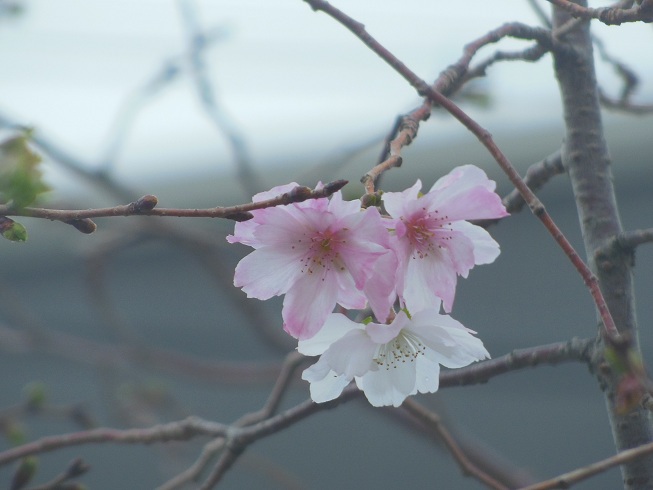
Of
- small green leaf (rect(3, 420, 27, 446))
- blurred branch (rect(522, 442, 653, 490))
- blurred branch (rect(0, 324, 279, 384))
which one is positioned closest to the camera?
blurred branch (rect(522, 442, 653, 490))

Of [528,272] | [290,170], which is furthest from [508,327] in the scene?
[290,170]

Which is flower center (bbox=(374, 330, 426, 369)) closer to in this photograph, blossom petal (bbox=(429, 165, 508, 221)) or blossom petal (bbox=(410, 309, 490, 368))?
blossom petal (bbox=(410, 309, 490, 368))

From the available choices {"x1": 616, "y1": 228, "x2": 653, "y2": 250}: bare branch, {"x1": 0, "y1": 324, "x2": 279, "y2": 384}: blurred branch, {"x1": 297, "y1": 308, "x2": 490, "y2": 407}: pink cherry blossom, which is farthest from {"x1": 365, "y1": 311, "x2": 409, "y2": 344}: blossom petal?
{"x1": 0, "y1": 324, "x2": 279, "y2": 384}: blurred branch

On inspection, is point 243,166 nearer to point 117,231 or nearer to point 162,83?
point 162,83

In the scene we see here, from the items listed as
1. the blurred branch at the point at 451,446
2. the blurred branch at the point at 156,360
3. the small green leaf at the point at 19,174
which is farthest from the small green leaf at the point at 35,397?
the small green leaf at the point at 19,174

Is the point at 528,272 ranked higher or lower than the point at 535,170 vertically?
higher

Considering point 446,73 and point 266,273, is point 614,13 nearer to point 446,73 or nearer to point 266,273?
point 446,73
